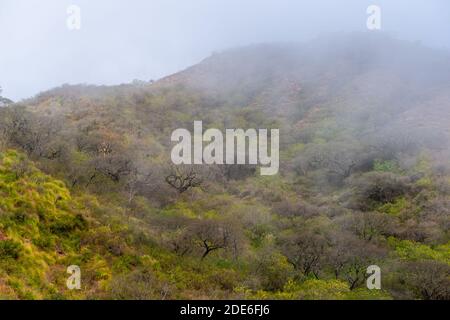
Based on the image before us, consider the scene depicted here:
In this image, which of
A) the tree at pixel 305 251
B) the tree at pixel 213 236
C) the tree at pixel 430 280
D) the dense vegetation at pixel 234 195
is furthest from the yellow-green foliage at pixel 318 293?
the tree at pixel 213 236

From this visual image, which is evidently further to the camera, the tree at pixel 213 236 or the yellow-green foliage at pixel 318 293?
the tree at pixel 213 236

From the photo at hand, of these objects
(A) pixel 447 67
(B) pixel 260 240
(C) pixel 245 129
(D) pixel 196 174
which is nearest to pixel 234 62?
(C) pixel 245 129


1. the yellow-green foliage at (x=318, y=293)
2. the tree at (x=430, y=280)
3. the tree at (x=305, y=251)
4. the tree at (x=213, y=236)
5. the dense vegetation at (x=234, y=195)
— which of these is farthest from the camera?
the tree at (x=213, y=236)

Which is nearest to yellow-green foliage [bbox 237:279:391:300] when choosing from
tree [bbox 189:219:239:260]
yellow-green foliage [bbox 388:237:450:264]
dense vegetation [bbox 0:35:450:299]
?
dense vegetation [bbox 0:35:450:299]

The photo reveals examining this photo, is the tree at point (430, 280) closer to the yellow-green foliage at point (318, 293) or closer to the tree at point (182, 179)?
the yellow-green foliage at point (318, 293)

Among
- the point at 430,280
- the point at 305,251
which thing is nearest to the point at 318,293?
the point at 430,280

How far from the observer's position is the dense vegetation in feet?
66.2

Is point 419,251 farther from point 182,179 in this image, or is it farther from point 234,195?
point 182,179

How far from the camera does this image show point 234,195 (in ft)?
139

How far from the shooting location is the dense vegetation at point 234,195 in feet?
66.2

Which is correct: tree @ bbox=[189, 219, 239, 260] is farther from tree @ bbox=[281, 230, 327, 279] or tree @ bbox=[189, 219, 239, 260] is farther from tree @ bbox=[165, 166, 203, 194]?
tree @ bbox=[165, 166, 203, 194]

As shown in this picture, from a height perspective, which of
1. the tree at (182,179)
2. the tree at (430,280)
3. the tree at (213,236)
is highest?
the tree at (182,179)

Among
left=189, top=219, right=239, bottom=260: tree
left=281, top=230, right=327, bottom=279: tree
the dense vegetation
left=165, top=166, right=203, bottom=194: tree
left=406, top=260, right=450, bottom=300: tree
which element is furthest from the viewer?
left=165, top=166, right=203, bottom=194: tree
